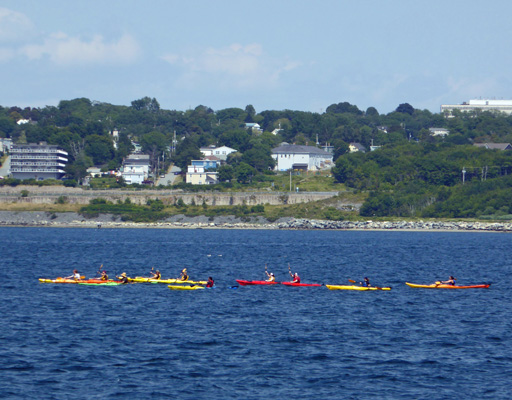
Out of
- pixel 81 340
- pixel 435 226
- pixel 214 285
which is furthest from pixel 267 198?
pixel 81 340

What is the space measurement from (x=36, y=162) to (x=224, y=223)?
63.5 metres

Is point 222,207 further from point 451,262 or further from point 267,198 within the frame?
point 451,262

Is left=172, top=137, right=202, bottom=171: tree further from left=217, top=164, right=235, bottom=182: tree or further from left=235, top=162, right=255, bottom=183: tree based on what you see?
left=235, top=162, right=255, bottom=183: tree

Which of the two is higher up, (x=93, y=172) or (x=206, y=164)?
(x=206, y=164)

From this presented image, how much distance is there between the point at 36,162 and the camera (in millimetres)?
188625

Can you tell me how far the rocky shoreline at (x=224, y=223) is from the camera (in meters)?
141

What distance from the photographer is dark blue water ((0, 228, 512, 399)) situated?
3148 centimetres

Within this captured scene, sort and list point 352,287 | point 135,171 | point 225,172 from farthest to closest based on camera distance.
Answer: point 135,171
point 225,172
point 352,287

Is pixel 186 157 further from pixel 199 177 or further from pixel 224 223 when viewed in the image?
pixel 224 223

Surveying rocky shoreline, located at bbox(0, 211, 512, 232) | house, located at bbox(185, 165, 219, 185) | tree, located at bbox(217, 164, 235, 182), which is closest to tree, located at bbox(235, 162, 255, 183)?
tree, located at bbox(217, 164, 235, 182)

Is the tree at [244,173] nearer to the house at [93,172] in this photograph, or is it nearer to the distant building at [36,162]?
the house at [93,172]

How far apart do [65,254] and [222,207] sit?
224ft

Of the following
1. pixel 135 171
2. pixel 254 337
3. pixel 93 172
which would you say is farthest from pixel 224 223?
pixel 254 337

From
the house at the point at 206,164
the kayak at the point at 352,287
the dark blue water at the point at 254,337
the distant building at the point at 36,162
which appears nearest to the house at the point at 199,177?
the house at the point at 206,164
